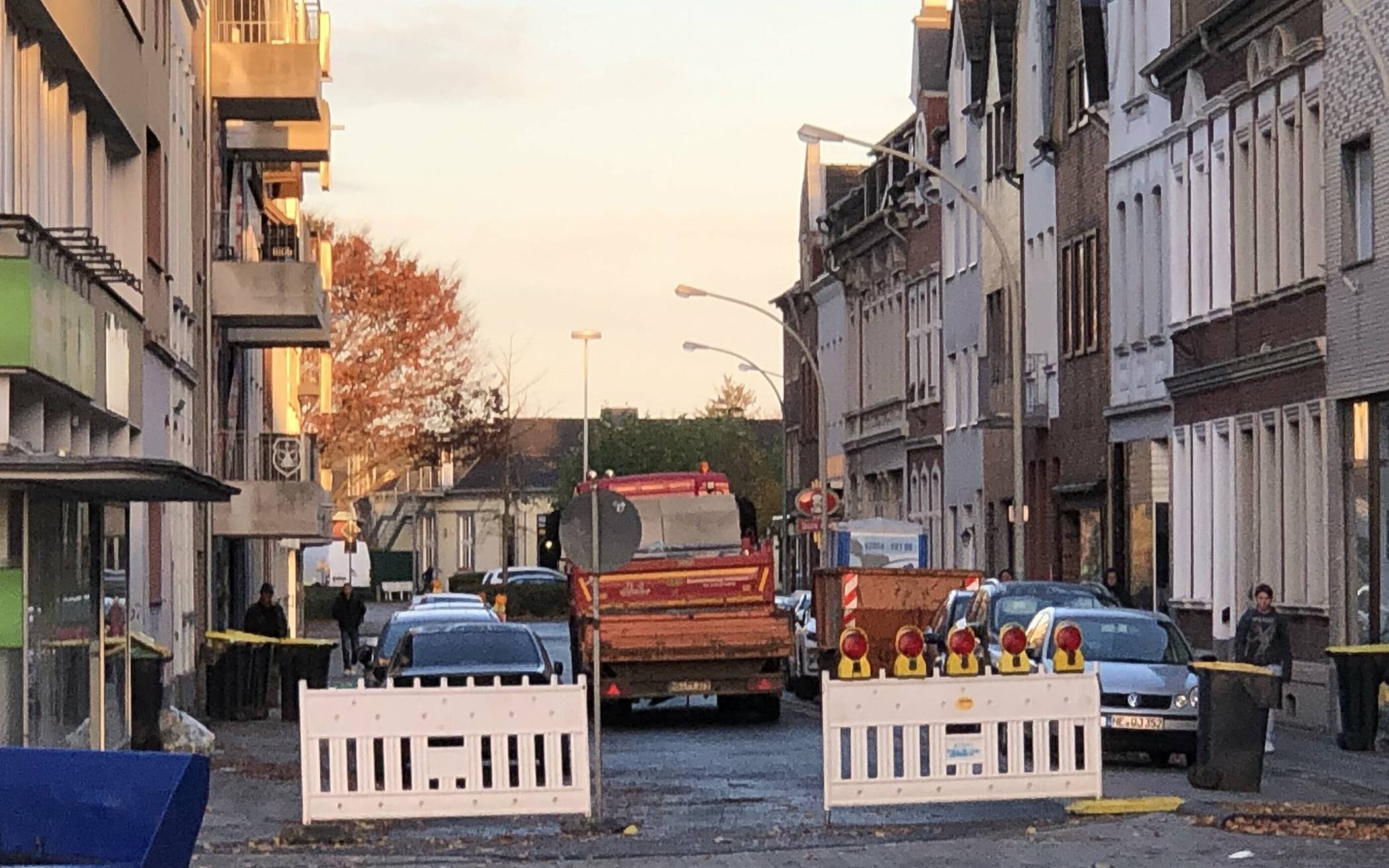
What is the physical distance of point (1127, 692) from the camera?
84.7 ft

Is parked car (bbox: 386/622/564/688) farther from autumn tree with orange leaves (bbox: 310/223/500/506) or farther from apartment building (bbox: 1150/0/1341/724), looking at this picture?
autumn tree with orange leaves (bbox: 310/223/500/506)

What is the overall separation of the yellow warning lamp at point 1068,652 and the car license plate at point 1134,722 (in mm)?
3921

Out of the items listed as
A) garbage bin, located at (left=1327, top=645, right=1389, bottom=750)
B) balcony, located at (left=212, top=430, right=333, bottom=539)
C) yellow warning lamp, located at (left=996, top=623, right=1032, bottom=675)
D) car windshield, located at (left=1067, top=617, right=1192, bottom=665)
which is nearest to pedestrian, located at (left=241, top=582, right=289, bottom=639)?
balcony, located at (left=212, top=430, right=333, bottom=539)

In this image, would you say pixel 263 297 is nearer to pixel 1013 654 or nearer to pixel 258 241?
pixel 258 241

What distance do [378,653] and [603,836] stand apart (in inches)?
573

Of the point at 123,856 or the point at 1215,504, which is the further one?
the point at 1215,504

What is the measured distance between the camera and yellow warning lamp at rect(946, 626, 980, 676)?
20109 millimetres

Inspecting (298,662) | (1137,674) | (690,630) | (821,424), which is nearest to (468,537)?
(821,424)

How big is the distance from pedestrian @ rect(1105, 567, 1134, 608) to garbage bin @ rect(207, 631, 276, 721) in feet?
39.2

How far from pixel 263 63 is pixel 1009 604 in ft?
59.9

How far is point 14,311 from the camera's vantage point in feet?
63.4

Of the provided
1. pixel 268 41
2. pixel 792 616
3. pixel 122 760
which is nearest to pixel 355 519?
pixel 268 41

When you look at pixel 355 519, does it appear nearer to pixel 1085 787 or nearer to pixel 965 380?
pixel 965 380

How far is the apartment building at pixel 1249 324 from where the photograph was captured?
34375 mm
